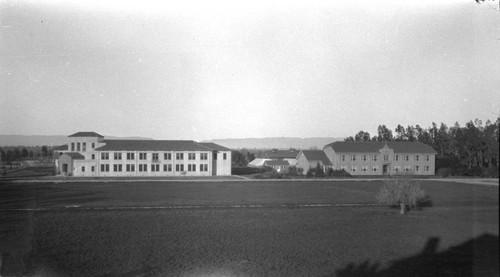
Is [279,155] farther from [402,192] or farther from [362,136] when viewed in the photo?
[402,192]

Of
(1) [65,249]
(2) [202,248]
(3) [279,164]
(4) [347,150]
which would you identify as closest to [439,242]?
(2) [202,248]

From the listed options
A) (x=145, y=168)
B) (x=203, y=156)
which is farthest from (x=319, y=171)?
(x=145, y=168)

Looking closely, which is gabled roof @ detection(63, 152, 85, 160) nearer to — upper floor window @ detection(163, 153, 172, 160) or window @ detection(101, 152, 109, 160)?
window @ detection(101, 152, 109, 160)

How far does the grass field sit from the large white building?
32427mm

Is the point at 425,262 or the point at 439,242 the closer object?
the point at 425,262

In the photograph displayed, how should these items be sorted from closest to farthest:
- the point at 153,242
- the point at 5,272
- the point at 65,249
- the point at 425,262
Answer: the point at 5,272 → the point at 425,262 → the point at 65,249 → the point at 153,242

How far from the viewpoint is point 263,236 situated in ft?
63.0

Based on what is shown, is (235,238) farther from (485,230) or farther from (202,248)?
(485,230)

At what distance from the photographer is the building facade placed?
67.9 metres

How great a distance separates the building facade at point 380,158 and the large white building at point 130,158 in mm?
21842

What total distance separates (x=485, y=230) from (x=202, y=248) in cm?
1160

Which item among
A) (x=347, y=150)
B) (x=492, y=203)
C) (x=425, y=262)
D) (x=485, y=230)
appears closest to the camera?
(x=492, y=203)

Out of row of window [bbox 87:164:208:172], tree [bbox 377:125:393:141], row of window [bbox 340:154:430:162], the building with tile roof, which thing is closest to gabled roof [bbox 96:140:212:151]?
row of window [bbox 87:164:208:172]

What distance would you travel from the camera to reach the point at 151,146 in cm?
6544
